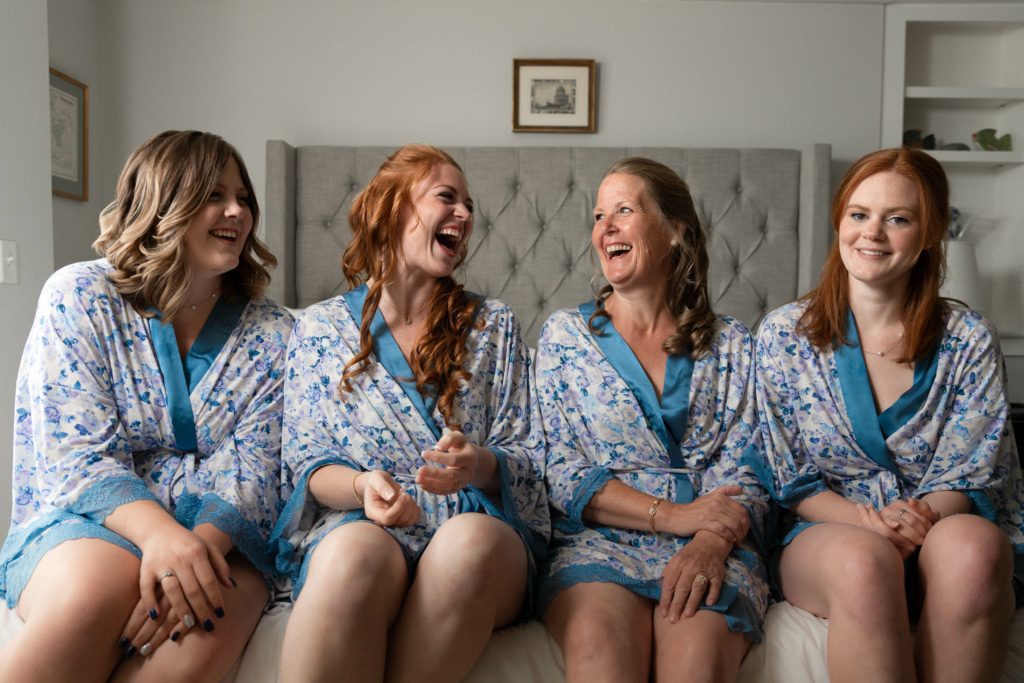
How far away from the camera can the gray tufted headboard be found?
9.70ft

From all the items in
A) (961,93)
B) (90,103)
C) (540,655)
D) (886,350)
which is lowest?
(540,655)

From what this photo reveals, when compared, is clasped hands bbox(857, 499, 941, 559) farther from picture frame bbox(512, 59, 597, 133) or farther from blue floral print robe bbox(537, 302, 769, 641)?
picture frame bbox(512, 59, 597, 133)

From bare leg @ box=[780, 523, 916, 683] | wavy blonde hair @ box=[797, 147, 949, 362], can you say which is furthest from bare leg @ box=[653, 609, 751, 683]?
wavy blonde hair @ box=[797, 147, 949, 362]

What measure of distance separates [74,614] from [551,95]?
2.37 meters

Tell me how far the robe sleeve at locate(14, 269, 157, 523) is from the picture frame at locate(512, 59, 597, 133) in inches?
71.5

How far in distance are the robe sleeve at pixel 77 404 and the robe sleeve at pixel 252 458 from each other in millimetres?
116

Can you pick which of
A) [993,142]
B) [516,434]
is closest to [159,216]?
[516,434]

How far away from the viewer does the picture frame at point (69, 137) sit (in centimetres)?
276

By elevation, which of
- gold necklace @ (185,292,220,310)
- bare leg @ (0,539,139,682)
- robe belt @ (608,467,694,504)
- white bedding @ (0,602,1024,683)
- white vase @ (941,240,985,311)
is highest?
white vase @ (941,240,985,311)

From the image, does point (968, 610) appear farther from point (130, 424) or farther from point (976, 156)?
point (976, 156)

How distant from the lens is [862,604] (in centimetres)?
129

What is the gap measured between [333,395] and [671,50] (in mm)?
2094

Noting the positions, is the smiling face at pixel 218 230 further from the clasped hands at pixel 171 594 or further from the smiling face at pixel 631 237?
the smiling face at pixel 631 237

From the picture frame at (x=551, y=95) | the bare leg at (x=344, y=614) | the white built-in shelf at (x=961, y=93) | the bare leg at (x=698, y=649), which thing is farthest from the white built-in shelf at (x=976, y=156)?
the bare leg at (x=344, y=614)
